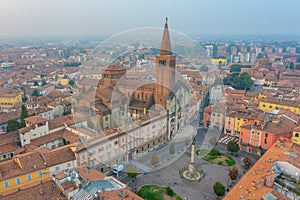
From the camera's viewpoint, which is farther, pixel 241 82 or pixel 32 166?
pixel 241 82

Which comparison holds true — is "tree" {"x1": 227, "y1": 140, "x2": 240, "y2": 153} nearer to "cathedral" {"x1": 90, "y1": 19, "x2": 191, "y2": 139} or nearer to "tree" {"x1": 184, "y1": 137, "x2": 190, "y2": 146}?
"tree" {"x1": 184, "y1": 137, "x2": 190, "y2": 146}

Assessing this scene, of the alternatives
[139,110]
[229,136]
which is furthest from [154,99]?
[229,136]

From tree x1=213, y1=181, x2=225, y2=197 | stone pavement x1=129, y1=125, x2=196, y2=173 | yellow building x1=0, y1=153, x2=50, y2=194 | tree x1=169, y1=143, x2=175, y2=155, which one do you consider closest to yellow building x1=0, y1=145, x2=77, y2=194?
yellow building x1=0, y1=153, x2=50, y2=194

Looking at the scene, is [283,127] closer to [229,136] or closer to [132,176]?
[229,136]

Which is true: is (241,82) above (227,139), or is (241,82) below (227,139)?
above

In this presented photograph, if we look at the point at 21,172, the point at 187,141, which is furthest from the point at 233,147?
the point at 21,172

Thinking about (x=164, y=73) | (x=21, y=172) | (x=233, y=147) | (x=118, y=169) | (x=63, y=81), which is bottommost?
(x=118, y=169)

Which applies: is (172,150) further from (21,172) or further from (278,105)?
(278,105)
